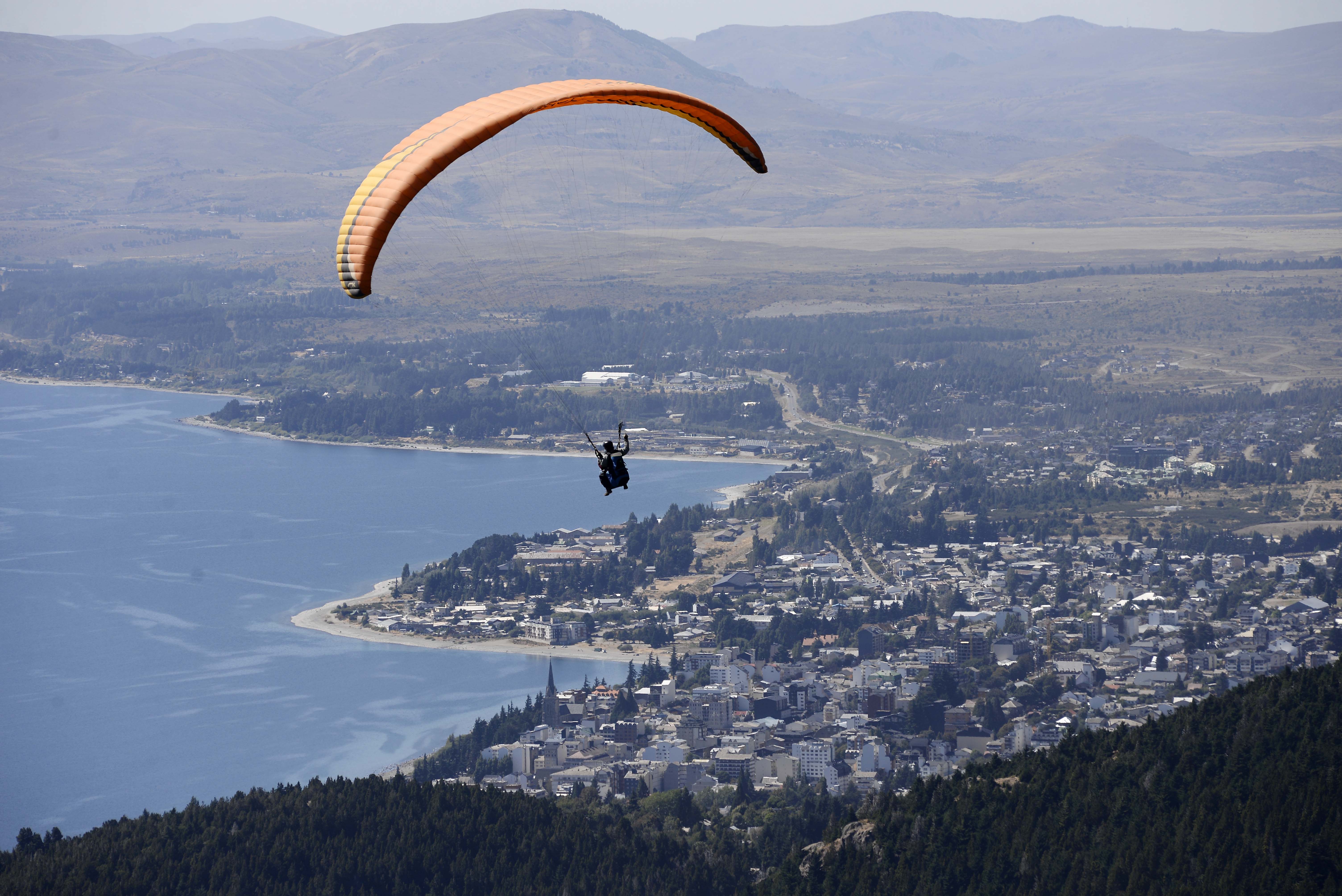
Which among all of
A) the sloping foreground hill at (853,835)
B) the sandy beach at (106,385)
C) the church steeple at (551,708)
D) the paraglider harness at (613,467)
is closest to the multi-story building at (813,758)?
the sloping foreground hill at (853,835)

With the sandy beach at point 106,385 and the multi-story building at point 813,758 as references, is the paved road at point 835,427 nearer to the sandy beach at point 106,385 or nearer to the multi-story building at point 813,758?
the sandy beach at point 106,385

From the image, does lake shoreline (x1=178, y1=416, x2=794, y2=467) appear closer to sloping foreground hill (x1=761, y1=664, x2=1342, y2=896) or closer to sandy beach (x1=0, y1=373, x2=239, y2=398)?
sandy beach (x1=0, y1=373, x2=239, y2=398)

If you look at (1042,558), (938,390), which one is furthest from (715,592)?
(938,390)

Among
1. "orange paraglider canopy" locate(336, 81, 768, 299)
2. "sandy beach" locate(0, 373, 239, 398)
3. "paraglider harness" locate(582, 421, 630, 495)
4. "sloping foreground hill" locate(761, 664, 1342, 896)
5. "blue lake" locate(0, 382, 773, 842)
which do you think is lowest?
"blue lake" locate(0, 382, 773, 842)

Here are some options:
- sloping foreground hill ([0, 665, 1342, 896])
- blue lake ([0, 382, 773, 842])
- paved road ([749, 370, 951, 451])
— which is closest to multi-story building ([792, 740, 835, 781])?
sloping foreground hill ([0, 665, 1342, 896])

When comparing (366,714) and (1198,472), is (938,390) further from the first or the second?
(366,714)
